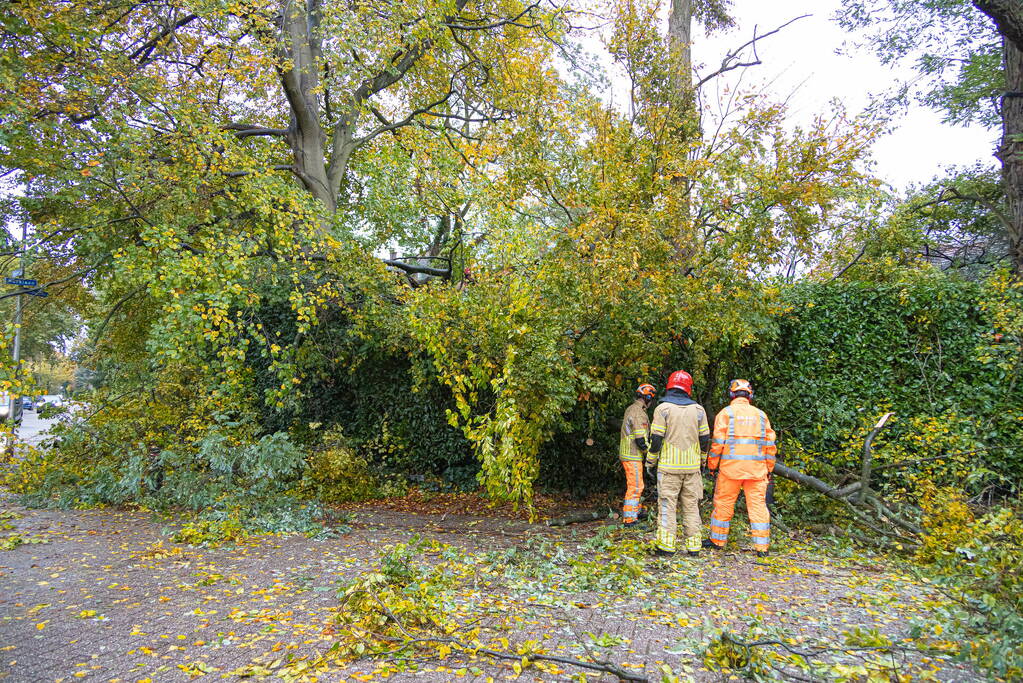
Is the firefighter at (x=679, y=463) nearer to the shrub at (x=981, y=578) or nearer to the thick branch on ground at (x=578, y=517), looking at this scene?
the thick branch on ground at (x=578, y=517)

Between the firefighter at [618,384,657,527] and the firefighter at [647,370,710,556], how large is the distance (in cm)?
67

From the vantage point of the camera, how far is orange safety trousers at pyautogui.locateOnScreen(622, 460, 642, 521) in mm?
7395

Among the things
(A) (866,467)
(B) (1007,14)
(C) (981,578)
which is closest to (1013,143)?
(B) (1007,14)

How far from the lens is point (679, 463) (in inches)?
256

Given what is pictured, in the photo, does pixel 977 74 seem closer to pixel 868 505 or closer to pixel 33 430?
pixel 868 505

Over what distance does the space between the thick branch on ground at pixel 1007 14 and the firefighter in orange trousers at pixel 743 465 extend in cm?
559

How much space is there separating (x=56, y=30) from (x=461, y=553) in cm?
691

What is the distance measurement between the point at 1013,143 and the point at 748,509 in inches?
276

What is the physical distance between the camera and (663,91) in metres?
9.70

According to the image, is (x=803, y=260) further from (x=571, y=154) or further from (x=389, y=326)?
(x=389, y=326)

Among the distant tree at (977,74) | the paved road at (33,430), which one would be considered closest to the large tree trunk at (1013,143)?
the distant tree at (977,74)

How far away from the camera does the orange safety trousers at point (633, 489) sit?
7395mm

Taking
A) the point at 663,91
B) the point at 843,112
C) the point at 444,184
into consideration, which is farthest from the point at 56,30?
the point at 843,112

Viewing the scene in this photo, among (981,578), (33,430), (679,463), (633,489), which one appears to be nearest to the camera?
(981,578)
